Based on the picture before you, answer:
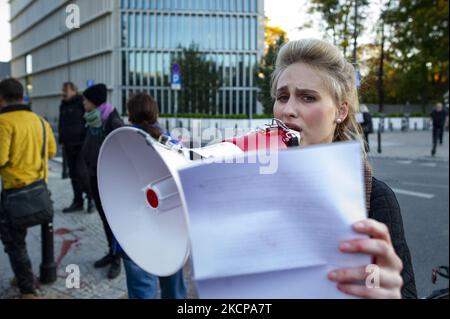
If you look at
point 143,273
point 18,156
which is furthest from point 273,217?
point 18,156

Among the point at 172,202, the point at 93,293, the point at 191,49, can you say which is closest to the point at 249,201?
the point at 172,202

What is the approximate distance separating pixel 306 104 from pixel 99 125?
2457mm

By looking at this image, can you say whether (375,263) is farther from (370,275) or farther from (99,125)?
(99,125)

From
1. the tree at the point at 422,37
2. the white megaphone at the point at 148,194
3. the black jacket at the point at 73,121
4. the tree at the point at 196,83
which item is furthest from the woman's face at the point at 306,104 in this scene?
the tree at the point at 196,83

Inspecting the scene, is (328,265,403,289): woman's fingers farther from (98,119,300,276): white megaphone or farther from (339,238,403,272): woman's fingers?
(98,119,300,276): white megaphone

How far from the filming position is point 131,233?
0.95m

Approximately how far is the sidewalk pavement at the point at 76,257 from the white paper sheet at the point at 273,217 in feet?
5.53

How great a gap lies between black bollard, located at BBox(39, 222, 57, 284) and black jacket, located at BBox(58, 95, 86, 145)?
2.76 meters

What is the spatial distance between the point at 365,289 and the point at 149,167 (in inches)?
17.8

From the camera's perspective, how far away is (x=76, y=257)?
15.1ft

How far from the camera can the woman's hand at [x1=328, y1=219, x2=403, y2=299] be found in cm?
71

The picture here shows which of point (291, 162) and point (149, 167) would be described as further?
point (149, 167)

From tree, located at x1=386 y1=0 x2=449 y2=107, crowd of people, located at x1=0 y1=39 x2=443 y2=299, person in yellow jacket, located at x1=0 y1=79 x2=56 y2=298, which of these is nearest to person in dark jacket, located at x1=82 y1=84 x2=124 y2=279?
crowd of people, located at x1=0 y1=39 x2=443 y2=299
